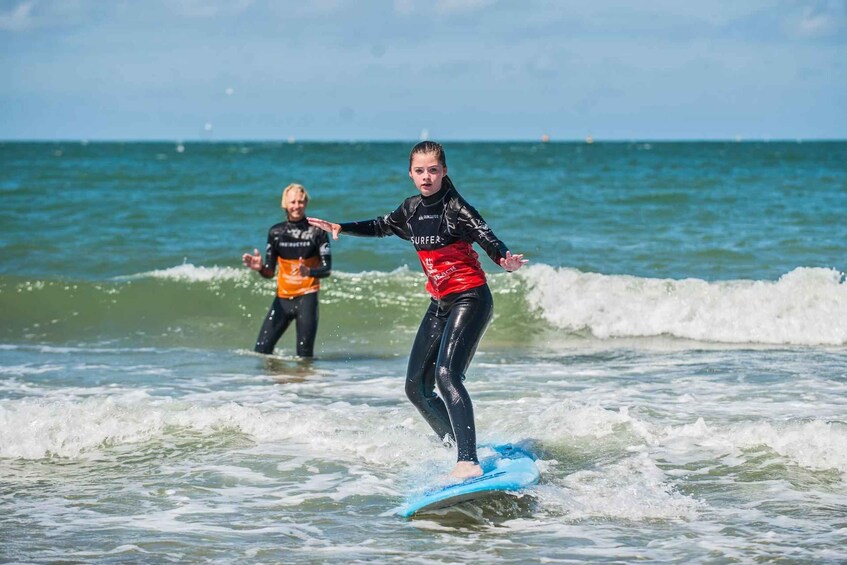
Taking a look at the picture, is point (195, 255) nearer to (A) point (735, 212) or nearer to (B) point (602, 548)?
(A) point (735, 212)

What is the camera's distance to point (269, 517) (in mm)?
6129

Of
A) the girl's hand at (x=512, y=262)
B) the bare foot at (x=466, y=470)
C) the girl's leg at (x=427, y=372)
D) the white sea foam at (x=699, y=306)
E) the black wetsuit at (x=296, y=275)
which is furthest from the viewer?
the white sea foam at (x=699, y=306)

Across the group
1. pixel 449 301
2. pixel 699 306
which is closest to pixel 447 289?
pixel 449 301

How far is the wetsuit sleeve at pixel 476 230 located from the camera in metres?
5.89

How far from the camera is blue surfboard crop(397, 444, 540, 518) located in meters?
5.89

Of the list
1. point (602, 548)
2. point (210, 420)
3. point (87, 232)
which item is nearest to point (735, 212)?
point (87, 232)

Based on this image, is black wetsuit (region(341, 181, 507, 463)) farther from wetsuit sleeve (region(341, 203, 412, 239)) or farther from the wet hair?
the wet hair

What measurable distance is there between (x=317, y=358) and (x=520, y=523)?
20.1ft

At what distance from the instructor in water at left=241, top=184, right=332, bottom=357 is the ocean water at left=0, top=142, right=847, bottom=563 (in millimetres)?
527

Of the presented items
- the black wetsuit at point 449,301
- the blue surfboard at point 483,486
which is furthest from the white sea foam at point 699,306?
the black wetsuit at point 449,301

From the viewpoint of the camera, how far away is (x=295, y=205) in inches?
415

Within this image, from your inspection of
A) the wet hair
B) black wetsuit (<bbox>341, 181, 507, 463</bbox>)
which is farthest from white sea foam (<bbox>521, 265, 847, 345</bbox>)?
the wet hair

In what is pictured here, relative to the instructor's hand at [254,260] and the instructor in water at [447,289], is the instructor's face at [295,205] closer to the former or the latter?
the instructor's hand at [254,260]

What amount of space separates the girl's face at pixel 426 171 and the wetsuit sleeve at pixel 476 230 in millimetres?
207
